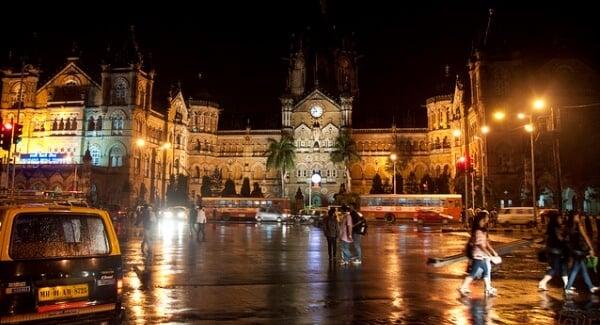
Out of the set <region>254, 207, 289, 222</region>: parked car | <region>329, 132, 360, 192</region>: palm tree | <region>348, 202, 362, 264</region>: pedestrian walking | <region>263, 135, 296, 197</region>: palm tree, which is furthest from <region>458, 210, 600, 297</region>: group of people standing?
<region>263, 135, 296, 197</region>: palm tree

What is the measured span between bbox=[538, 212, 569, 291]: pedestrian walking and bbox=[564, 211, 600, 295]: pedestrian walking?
17 cm

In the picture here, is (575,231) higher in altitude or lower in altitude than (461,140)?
lower

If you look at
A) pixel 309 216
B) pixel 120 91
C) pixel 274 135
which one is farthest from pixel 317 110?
pixel 309 216

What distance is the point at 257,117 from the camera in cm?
9406

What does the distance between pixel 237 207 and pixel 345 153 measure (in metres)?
25.4

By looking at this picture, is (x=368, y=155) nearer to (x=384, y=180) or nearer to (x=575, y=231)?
(x=384, y=180)

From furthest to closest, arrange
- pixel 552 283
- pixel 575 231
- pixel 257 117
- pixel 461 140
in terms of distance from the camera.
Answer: pixel 257 117
pixel 461 140
pixel 552 283
pixel 575 231

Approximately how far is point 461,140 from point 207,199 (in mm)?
38936

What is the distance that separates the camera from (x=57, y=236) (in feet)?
23.4

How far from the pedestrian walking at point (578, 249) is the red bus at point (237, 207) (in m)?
46.6

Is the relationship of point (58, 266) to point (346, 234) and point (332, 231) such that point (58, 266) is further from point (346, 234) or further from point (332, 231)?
point (332, 231)

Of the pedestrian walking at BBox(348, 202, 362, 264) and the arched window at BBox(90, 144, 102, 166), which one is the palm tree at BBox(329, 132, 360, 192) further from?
the pedestrian walking at BBox(348, 202, 362, 264)

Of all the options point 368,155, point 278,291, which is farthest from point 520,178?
point 278,291

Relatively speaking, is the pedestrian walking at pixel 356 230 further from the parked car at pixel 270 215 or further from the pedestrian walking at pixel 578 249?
the parked car at pixel 270 215
